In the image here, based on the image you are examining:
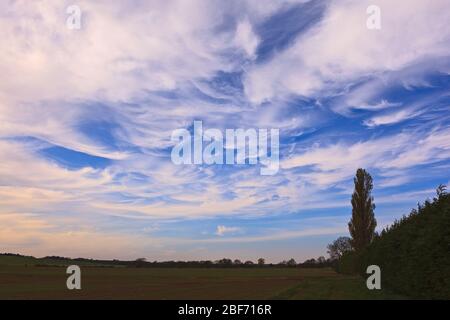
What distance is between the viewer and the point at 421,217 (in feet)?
97.6

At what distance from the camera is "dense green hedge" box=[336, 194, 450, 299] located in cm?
2248

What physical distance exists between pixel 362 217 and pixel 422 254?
2077 inches

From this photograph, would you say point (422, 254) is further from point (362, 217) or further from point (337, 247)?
point (337, 247)

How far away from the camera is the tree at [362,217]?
7544 centimetres

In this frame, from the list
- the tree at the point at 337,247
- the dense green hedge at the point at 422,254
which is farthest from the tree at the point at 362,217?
the tree at the point at 337,247

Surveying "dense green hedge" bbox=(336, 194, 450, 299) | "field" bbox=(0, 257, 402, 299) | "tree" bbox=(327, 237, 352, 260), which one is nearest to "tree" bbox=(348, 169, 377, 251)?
"field" bbox=(0, 257, 402, 299)

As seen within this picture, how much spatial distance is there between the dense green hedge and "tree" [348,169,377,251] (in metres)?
36.3

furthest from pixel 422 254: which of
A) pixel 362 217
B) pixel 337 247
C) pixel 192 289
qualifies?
pixel 337 247

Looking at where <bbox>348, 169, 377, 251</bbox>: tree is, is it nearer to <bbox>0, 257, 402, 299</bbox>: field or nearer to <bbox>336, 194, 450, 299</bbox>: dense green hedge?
<bbox>0, 257, 402, 299</bbox>: field

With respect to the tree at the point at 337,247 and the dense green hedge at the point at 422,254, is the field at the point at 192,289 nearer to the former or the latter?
the dense green hedge at the point at 422,254

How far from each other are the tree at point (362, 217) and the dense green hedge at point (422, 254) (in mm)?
36292
